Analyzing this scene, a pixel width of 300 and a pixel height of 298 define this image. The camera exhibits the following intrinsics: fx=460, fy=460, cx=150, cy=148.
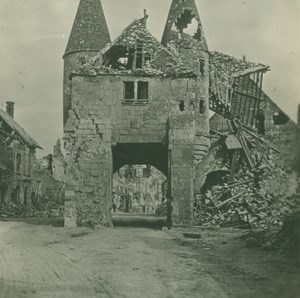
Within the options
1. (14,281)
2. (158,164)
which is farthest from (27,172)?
(14,281)

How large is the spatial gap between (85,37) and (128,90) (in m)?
12.1

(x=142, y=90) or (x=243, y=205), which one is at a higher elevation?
(x=142, y=90)

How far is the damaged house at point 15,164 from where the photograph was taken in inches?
1439

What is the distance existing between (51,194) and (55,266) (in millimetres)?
40305

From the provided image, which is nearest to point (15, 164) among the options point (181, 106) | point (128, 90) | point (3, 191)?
point (3, 191)

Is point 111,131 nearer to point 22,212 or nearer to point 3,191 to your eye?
point 22,212

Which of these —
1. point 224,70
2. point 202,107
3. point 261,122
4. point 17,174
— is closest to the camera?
point 202,107

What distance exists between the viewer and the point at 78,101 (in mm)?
18422

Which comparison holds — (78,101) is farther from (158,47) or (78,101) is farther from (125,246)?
(125,246)

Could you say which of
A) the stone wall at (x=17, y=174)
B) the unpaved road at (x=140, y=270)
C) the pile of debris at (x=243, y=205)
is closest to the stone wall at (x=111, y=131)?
the pile of debris at (x=243, y=205)

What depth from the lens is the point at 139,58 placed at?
19734 mm

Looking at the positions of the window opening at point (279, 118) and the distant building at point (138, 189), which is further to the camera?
the distant building at point (138, 189)

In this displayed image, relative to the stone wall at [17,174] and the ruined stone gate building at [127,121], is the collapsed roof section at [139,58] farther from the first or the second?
the stone wall at [17,174]

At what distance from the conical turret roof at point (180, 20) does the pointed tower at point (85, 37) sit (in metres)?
4.62
